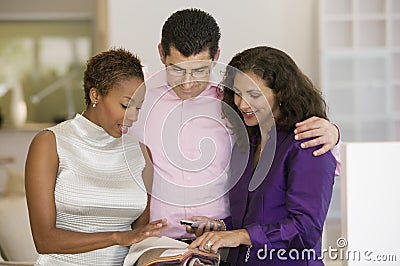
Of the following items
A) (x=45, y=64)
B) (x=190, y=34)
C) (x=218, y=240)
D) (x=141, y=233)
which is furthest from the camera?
(x=45, y=64)

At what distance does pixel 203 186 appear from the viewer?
1.97 meters

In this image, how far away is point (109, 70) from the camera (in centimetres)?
213

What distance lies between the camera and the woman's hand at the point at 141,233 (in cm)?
191

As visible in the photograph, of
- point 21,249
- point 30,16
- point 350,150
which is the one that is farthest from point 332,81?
point 30,16

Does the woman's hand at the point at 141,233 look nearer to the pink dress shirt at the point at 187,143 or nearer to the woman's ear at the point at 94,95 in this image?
the pink dress shirt at the point at 187,143

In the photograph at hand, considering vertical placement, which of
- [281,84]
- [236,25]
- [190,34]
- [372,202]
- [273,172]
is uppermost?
[236,25]

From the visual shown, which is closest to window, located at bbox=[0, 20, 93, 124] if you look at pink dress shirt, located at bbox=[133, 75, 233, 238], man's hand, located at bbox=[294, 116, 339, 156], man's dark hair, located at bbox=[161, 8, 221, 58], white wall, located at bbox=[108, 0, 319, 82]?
white wall, located at bbox=[108, 0, 319, 82]

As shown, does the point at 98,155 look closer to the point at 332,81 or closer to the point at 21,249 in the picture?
the point at 21,249

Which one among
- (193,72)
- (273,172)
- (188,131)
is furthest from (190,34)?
(273,172)

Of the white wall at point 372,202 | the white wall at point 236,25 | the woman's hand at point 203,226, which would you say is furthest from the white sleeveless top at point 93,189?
the white wall at point 236,25

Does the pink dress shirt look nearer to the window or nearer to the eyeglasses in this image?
the eyeglasses

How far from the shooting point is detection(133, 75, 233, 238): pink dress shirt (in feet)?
6.44

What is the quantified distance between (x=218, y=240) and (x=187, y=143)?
26cm

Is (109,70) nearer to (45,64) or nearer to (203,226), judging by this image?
(203,226)
